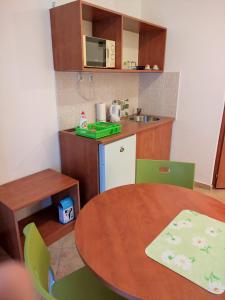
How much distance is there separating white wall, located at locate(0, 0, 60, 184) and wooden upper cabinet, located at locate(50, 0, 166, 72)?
0.13 meters

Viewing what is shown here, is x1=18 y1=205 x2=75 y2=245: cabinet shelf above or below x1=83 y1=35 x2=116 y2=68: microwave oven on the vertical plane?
below

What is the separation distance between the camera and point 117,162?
220cm

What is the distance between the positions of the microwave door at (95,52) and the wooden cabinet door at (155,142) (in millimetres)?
815

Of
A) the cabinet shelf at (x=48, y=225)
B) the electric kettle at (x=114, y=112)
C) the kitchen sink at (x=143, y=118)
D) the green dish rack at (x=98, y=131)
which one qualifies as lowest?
the cabinet shelf at (x=48, y=225)

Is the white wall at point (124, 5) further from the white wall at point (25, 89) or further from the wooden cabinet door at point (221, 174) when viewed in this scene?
the wooden cabinet door at point (221, 174)

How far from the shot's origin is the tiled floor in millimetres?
1695

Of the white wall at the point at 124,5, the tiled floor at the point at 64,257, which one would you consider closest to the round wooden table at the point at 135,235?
the tiled floor at the point at 64,257

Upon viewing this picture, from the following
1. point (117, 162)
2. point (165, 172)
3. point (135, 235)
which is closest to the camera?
point (135, 235)

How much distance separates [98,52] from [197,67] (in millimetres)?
1244

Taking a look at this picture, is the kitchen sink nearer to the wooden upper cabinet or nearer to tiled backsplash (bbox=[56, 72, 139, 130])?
tiled backsplash (bbox=[56, 72, 139, 130])

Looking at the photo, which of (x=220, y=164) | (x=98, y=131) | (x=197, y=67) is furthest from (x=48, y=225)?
Answer: (x=197, y=67)

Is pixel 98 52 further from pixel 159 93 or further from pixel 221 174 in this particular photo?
pixel 221 174

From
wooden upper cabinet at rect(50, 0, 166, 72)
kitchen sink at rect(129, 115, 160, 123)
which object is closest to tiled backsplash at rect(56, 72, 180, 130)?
kitchen sink at rect(129, 115, 160, 123)

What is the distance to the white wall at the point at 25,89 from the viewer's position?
1.79 m
